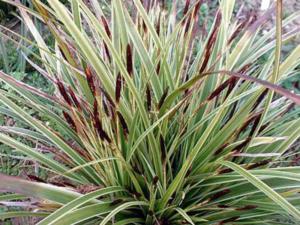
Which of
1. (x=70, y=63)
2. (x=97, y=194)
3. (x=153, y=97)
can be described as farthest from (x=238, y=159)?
(x=70, y=63)

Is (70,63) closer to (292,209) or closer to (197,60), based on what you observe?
(197,60)

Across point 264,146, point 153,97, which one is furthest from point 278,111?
point 153,97

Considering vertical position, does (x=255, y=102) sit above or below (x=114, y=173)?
above

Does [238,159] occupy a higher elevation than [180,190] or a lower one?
higher

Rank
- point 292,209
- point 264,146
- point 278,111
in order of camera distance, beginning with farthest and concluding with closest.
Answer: point 278,111 → point 264,146 → point 292,209

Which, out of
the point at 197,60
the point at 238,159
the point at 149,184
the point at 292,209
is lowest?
the point at 292,209

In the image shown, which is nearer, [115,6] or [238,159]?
[115,6]

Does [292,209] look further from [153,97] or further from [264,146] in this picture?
[153,97]

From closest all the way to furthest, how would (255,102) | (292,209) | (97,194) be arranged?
1. (292,209)
2. (97,194)
3. (255,102)

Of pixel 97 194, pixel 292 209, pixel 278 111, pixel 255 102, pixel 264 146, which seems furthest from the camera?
pixel 278 111
